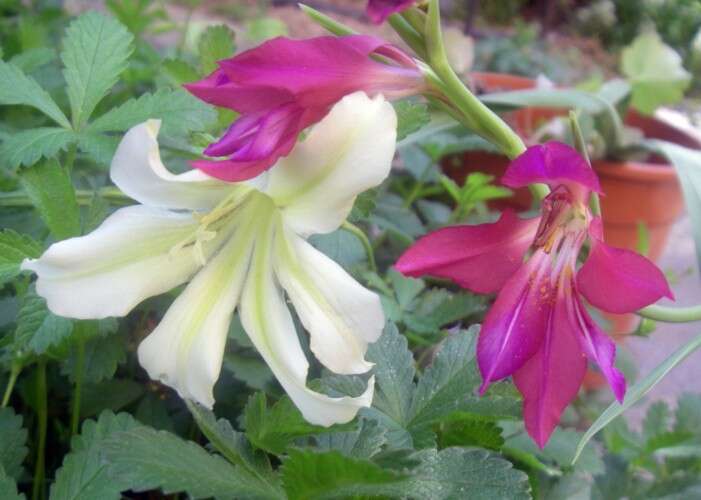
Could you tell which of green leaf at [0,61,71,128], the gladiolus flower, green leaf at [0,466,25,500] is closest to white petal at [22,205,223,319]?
the gladiolus flower

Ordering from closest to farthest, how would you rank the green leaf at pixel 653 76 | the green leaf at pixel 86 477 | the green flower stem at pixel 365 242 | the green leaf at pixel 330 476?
the green leaf at pixel 330 476, the green leaf at pixel 86 477, the green flower stem at pixel 365 242, the green leaf at pixel 653 76

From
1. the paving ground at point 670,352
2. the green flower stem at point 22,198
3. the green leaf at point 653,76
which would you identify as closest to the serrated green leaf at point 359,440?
the green flower stem at point 22,198

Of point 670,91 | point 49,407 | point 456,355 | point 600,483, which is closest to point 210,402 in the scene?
point 456,355

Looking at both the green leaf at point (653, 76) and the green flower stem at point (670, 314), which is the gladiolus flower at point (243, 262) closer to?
the green flower stem at point (670, 314)

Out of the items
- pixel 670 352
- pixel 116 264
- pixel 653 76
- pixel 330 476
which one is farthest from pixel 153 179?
pixel 670 352

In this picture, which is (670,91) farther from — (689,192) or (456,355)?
(456,355)

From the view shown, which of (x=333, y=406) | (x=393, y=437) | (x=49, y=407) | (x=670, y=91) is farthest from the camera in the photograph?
(x=670, y=91)

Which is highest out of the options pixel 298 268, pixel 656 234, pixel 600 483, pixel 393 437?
pixel 298 268
